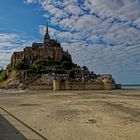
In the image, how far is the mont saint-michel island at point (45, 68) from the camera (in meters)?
130

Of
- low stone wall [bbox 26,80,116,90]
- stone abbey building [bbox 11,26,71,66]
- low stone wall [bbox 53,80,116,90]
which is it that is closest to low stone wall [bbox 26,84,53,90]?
low stone wall [bbox 26,80,116,90]

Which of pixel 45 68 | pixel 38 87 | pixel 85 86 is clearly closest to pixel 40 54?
pixel 45 68

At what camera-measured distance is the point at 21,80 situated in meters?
139

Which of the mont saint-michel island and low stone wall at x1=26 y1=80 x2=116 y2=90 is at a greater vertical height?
the mont saint-michel island

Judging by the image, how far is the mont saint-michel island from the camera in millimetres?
129500

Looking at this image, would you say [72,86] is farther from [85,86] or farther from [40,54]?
[40,54]

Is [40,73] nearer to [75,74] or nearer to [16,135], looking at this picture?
[75,74]

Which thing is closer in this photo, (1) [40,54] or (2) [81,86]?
(2) [81,86]

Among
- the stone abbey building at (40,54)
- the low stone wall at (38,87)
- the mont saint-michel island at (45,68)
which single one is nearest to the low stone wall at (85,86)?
the mont saint-michel island at (45,68)

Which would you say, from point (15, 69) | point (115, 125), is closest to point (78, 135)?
point (115, 125)

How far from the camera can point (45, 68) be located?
14475cm

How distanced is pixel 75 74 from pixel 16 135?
135 m

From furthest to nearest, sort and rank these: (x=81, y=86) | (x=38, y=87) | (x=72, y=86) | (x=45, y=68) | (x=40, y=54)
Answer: (x=40, y=54)
(x=45, y=68)
(x=81, y=86)
(x=72, y=86)
(x=38, y=87)

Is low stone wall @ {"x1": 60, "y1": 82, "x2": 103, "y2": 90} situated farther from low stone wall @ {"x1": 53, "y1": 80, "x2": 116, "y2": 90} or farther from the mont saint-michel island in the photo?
the mont saint-michel island
